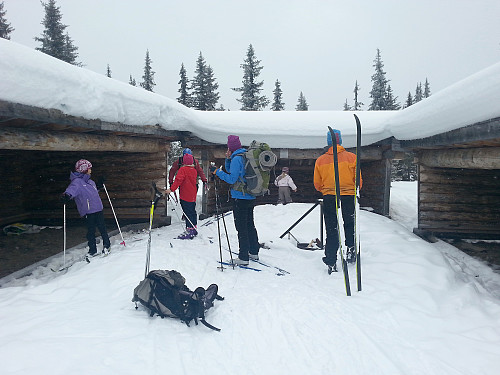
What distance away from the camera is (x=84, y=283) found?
13.2 feet

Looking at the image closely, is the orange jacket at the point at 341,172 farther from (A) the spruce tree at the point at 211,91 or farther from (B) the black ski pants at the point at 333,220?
(A) the spruce tree at the point at 211,91

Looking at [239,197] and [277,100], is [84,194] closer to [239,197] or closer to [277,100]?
[239,197]

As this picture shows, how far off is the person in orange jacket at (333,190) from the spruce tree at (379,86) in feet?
97.6

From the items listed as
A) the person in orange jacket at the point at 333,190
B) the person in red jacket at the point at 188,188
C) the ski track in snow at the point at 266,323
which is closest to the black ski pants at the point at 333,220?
the person in orange jacket at the point at 333,190

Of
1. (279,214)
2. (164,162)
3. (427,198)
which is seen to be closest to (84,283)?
(164,162)

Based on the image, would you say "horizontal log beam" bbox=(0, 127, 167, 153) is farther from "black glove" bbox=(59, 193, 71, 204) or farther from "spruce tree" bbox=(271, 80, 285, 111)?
"spruce tree" bbox=(271, 80, 285, 111)

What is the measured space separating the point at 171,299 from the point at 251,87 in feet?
88.4

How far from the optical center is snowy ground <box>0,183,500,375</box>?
101 inches

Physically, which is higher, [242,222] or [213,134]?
[213,134]

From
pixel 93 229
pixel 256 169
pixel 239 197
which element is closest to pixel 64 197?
pixel 93 229

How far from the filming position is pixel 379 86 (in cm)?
3127

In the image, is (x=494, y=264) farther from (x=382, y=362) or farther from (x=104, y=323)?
(x=104, y=323)

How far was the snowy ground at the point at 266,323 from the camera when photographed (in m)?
2.56

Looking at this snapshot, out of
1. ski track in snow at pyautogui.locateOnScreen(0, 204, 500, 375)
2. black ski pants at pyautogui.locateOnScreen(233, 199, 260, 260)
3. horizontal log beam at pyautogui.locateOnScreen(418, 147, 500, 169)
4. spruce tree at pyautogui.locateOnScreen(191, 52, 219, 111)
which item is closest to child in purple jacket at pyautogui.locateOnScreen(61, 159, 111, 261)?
ski track in snow at pyautogui.locateOnScreen(0, 204, 500, 375)
